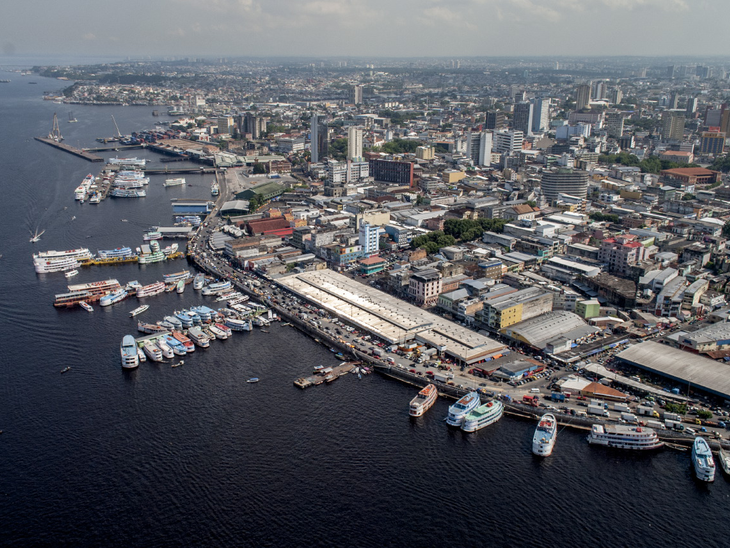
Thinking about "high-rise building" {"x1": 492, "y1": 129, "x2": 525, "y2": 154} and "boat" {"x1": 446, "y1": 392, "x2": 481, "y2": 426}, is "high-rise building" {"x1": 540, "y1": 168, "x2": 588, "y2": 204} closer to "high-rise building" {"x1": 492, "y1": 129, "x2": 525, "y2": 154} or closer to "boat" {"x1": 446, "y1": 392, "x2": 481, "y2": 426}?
"high-rise building" {"x1": 492, "y1": 129, "x2": 525, "y2": 154}

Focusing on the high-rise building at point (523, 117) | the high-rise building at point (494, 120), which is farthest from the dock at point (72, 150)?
the high-rise building at point (523, 117)

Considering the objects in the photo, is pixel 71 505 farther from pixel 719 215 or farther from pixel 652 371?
pixel 719 215

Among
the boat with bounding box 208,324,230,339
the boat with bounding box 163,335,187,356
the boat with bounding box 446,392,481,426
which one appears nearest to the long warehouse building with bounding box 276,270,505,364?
the boat with bounding box 446,392,481,426

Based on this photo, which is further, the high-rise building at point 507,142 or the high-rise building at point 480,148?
the high-rise building at point 507,142

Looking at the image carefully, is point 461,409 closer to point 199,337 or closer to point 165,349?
point 199,337

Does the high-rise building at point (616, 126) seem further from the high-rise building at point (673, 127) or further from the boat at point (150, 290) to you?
the boat at point (150, 290)

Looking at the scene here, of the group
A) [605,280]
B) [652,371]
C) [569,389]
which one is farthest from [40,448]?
[605,280]
